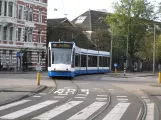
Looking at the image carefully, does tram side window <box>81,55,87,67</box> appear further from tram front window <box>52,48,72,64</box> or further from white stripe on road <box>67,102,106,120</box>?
white stripe on road <box>67,102,106,120</box>

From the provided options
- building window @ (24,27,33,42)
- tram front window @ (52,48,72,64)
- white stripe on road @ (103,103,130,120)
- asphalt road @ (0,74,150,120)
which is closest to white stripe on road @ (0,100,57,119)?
asphalt road @ (0,74,150,120)

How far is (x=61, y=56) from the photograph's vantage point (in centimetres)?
3425

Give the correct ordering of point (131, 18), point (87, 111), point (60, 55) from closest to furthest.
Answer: point (87, 111) < point (60, 55) < point (131, 18)

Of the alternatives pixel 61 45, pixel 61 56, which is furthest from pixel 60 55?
pixel 61 45

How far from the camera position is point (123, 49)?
3255 inches

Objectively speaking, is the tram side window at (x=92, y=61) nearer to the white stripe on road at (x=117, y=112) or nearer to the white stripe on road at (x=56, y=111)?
the white stripe on road at (x=117, y=112)

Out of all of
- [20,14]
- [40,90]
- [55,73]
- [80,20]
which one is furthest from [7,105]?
[80,20]

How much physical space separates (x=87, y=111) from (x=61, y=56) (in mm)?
20459

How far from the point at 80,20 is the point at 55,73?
67.7 m

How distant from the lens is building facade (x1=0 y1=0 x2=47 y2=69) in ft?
190

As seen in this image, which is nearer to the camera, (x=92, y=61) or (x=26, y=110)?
(x=26, y=110)

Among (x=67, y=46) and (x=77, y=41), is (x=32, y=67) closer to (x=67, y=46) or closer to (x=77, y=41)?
(x=77, y=41)

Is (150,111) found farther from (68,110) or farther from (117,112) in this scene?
(68,110)

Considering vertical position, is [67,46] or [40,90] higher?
[67,46]
